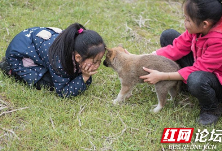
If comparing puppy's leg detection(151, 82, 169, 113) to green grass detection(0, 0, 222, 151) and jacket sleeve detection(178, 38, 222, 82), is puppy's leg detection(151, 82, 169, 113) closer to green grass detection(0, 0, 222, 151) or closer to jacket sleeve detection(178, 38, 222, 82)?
green grass detection(0, 0, 222, 151)

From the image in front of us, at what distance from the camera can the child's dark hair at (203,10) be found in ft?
10.7

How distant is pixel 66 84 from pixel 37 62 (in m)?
0.61

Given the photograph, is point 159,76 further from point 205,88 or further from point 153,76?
point 205,88

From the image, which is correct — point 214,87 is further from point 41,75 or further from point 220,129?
point 41,75

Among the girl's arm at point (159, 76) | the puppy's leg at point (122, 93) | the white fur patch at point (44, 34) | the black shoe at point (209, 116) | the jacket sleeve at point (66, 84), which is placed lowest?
the black shoe at point (209, 116)

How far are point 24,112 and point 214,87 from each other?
111 inches

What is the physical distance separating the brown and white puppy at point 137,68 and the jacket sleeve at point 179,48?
42cm

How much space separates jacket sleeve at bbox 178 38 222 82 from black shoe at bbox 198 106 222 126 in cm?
65

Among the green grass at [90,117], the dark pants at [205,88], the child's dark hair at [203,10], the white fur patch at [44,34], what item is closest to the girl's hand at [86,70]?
the green grass at [90,117]

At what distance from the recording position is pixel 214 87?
3.79 meters

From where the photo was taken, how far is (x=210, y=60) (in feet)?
11.8

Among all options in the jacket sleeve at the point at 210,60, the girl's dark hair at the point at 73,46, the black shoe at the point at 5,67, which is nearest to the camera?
the jacket sleeve at the point at 210,60

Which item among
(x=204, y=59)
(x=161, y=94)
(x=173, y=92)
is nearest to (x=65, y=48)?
(x=161, y=94)

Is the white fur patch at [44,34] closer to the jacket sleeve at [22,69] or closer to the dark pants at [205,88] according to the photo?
the jacket sleeve at [22,69]
